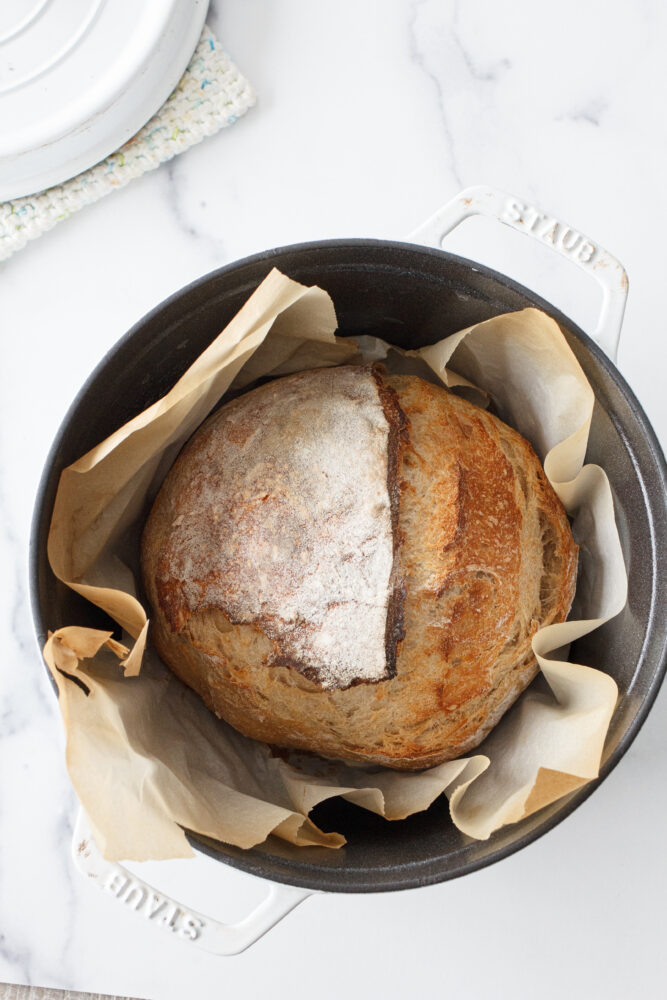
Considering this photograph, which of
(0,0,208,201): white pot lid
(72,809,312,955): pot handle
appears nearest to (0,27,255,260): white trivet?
(0,0,208,201): white pot lid

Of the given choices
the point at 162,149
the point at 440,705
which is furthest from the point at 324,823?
the point at 162,149

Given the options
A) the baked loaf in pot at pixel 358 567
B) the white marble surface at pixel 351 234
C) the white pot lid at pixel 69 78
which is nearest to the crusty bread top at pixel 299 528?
the baked loaf in pot at pixel 358 567

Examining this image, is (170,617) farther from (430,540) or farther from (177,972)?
(177,972)

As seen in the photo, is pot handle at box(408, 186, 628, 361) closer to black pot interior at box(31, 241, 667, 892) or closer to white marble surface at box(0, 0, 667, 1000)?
black pot interior at box(31, 241, 667, 892)

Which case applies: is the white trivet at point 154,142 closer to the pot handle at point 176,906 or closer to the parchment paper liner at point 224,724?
the parchment paper liner at point 224,724

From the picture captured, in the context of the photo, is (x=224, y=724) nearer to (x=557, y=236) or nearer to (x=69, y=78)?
(x=557, y=236)

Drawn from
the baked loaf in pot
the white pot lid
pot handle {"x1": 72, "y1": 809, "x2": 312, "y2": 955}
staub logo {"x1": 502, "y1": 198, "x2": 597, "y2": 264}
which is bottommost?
pot handle {"x1": 72, "y1": 809, "x2": 312, "y2": 955}

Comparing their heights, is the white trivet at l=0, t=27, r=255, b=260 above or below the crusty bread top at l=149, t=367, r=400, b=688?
above
